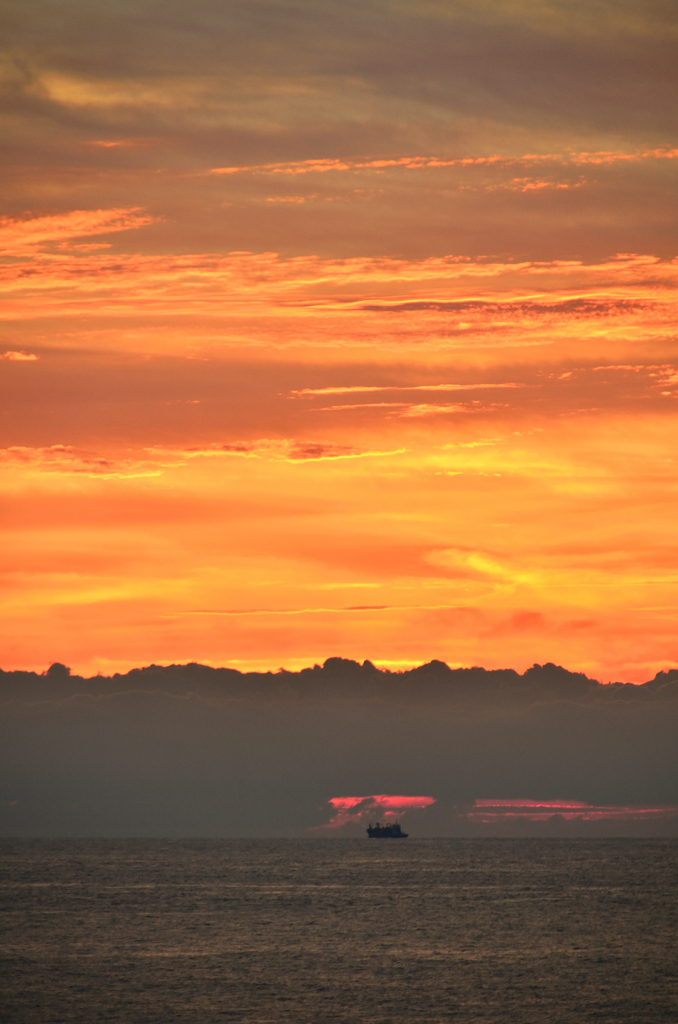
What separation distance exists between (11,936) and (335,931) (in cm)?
4288

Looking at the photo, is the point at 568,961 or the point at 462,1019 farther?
the point at 568,961

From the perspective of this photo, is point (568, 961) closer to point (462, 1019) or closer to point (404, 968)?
point (404, 968)

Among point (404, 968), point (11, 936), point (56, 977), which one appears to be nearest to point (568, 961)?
point (404, 968)

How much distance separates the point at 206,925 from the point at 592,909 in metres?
67.8

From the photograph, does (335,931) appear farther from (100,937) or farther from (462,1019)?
(462,1019)

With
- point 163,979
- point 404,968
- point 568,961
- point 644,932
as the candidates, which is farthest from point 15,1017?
point 644,932

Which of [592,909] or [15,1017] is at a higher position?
[15,1017]

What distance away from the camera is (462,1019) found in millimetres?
85188

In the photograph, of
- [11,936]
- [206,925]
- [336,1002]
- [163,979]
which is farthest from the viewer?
[206,925]

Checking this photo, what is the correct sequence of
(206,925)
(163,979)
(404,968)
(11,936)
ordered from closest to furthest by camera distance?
(163,979) < (404,968) < (11,936) < (206,925)

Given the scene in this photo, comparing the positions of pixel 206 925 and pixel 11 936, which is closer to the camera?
pixel 11 936

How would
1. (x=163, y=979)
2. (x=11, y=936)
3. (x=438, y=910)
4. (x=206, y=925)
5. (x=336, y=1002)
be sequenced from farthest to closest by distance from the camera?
1. (x=438, y=910)
2. (x=206, y=925)
3. (x=11, y=936)
4. (x=163, y=979)
5. (x=336, y=1002)

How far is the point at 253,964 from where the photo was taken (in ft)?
387

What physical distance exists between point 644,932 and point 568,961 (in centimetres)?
3763
